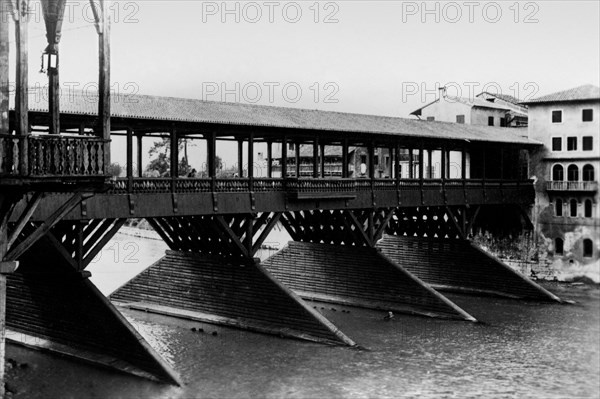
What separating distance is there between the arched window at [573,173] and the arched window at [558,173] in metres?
0.31

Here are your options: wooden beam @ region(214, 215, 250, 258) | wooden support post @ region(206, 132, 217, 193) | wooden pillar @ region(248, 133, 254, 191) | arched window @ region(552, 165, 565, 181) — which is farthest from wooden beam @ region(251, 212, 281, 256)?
arched window @ region(552, 165, 565, 181)

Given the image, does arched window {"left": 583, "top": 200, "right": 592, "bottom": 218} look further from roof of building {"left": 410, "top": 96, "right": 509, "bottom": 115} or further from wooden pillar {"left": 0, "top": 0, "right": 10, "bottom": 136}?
wooden pillar {"left": 0, "top": 0, "right": 10, "bottom": 136}

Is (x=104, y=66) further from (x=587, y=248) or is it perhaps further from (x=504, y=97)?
(x=504, y=97)

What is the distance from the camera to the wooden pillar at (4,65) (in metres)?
13.4

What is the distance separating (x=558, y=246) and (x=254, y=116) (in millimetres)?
18231

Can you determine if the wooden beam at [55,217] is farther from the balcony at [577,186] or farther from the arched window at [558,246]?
the arched window at [558,246]

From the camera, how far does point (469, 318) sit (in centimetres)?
3050

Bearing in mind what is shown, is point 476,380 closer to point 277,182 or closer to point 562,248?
point 277,182

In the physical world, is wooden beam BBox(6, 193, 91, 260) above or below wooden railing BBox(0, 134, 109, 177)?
below

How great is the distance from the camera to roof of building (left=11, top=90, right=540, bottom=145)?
2345 cm

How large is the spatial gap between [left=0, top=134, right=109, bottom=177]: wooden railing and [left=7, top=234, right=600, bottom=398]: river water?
7.92 meters

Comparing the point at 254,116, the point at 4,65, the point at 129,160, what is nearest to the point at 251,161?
the point at 254,116

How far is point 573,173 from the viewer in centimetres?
3888

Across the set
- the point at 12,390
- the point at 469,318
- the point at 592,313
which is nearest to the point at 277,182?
the point at 469,318
